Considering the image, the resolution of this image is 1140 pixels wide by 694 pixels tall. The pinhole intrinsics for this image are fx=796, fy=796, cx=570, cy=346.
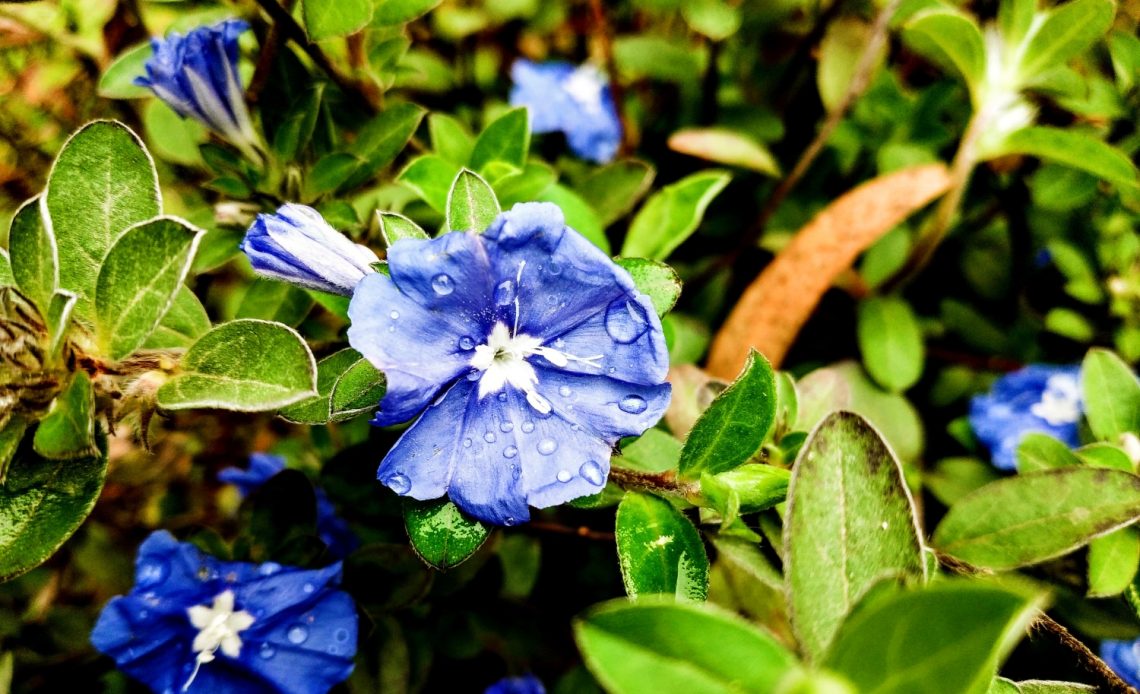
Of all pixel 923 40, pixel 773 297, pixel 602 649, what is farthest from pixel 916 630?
pixel 923 40

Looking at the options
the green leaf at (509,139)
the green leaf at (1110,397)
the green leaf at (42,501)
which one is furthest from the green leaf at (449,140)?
the green leaf at (1110,397)

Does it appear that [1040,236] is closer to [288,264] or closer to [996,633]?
[996,633]

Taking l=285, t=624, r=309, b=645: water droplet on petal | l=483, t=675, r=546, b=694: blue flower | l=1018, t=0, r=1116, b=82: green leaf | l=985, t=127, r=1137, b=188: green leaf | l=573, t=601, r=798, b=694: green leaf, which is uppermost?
l=1018, t=0, r=1116, b=82: green leaf

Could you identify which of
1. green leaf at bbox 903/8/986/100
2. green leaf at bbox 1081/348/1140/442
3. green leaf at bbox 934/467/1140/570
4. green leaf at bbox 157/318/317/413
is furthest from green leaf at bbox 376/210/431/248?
green leaf at bbox 1081/348/1140/442

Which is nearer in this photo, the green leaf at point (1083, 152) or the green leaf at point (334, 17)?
the green leaf at point (334, 17)

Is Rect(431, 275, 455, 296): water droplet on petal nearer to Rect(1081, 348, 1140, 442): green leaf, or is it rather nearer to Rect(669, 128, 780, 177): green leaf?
Rect(669, 128, 780, 177): green leaf

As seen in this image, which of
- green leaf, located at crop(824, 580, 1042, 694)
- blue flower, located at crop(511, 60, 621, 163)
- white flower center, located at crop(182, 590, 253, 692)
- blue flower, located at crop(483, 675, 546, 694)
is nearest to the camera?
green leaf, located at crop(824, 580, 1042, 694)

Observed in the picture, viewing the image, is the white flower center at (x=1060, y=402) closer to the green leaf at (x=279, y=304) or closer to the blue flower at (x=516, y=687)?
the blue flower at (x=516, y=687)
